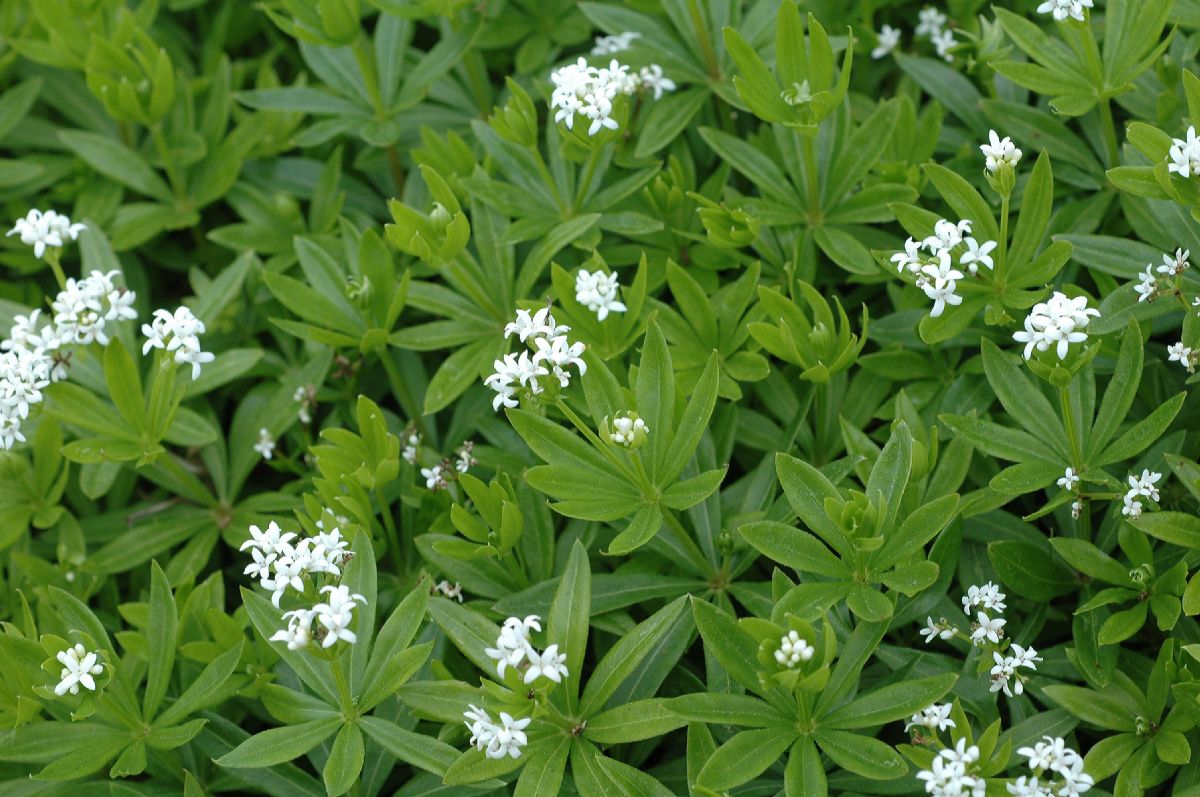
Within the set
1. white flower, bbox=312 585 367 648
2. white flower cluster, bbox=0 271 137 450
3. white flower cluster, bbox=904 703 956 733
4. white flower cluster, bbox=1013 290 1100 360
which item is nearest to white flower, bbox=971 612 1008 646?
white flower cluster, bbox=904 703 956 733

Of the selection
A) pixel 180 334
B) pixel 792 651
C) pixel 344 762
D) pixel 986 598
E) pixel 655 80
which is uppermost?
pixel 655 80

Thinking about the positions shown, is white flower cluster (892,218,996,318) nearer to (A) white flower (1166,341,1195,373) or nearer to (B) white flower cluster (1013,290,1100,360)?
(B) white flower cluster (1013,290,1100,360)

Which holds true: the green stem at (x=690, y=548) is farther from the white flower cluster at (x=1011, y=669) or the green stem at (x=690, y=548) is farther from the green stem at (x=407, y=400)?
the green stem at (x=407, y=400)

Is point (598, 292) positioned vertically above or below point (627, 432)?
above

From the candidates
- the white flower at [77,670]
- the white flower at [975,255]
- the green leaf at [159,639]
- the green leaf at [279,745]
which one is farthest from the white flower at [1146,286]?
the white flower at [77,670]

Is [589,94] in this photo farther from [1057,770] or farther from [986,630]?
[1057,770]

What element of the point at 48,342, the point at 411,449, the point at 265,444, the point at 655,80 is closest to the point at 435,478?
the point at 411,449
